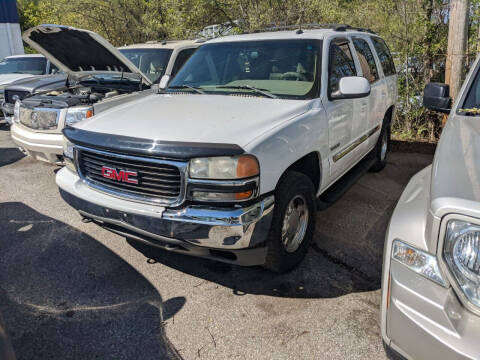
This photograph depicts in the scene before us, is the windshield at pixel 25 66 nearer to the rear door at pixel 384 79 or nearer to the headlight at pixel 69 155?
the headlight at pixel 69 155

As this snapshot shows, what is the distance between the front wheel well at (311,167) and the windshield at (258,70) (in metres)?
0.53

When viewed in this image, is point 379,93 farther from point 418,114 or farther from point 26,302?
point 26,302

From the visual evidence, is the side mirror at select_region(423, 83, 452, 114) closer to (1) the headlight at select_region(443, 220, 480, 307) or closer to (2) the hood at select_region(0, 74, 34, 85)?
(1) the headlight at select_region(443, 220, 480, 307)

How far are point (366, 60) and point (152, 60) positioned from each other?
3.82 metres

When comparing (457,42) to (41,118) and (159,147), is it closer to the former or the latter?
(159,147)

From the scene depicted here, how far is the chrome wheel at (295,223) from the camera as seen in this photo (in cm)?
304

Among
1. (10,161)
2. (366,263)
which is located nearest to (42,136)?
(10,161)

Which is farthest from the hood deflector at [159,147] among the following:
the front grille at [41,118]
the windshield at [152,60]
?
the windshield at [152,60]

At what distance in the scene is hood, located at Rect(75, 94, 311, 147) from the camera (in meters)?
2.64

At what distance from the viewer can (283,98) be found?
3.40 m

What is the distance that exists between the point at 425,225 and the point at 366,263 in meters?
1.70

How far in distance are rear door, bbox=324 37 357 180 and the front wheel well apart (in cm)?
23

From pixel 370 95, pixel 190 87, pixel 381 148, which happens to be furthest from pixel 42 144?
pixel 381 148

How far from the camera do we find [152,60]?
6926 millimetres
